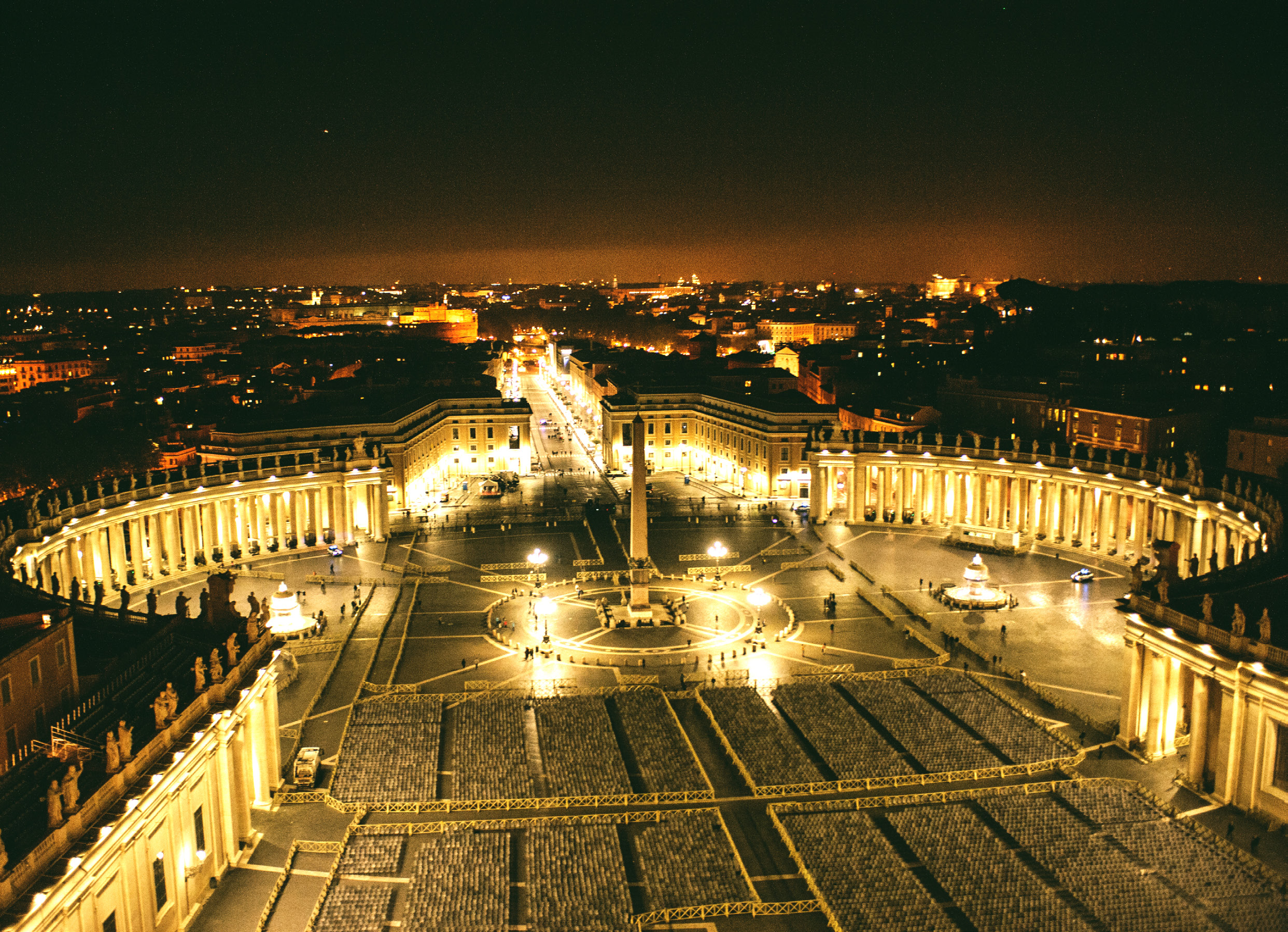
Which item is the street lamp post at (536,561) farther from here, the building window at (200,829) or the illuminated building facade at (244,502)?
the building window at (200,829)

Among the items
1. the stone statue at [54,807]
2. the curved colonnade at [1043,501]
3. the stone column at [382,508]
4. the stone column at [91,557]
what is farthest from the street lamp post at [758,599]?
the stone column at [91,557]

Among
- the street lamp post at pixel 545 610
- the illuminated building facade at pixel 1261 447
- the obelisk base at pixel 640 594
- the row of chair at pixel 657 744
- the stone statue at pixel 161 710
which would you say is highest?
the illuminated building facade at pixel 1261 447

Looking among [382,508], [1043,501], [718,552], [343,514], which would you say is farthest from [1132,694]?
[343,514]

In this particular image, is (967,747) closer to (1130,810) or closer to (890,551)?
(1130,810)

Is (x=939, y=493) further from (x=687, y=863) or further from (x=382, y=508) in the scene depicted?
(x=687, y=863)

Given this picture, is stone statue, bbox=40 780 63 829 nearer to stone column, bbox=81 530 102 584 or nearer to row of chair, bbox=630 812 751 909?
row of chair, bbox=630 812 751 909

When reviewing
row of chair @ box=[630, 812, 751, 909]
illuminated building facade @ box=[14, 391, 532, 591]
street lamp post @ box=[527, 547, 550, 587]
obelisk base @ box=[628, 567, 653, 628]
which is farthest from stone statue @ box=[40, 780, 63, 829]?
street lamp post @ box=[527, 547, 550, 587]
